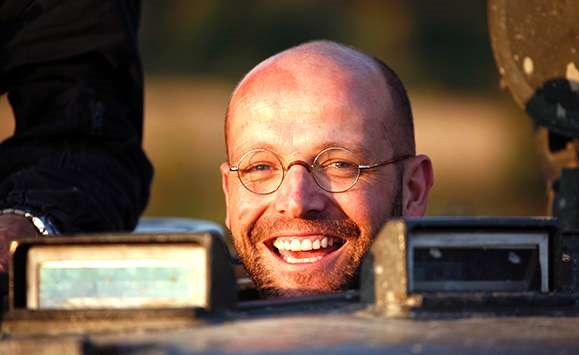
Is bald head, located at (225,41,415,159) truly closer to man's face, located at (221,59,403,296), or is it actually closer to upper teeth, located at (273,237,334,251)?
man's face, located at (221,59,403,296)

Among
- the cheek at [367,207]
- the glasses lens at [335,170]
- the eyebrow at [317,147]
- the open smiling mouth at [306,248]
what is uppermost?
the eyebrow at [317,147]

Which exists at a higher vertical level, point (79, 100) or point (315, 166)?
point (79, 100)

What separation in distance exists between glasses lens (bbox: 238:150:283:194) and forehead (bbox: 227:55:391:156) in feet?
0.08

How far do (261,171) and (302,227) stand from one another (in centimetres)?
19

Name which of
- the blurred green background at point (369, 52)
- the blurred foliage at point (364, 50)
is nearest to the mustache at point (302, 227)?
the blurred green background at point (369, 52)

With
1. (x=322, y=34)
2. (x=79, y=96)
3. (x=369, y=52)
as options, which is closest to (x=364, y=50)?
(x=369, y=52)

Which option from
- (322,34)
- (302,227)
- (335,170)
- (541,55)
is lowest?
(302,227)

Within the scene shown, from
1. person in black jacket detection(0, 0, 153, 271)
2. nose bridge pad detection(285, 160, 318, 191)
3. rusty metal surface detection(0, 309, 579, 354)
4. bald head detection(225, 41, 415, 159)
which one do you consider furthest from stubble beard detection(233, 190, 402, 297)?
rusty metal surface detection(0, 309, 579, 354)

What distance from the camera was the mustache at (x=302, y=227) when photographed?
3297mm

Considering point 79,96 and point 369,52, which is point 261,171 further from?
point 369,52

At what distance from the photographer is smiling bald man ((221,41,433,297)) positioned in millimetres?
3312

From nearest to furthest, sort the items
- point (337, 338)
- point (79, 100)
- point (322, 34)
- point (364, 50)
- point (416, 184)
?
point (337, 338)
point (416, 184)
point (79, 100)
point (364, 50)
point (322, 34)

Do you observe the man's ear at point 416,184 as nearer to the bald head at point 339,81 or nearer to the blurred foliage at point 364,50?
the bald head at point 339,81

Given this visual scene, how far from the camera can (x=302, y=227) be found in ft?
10.8
